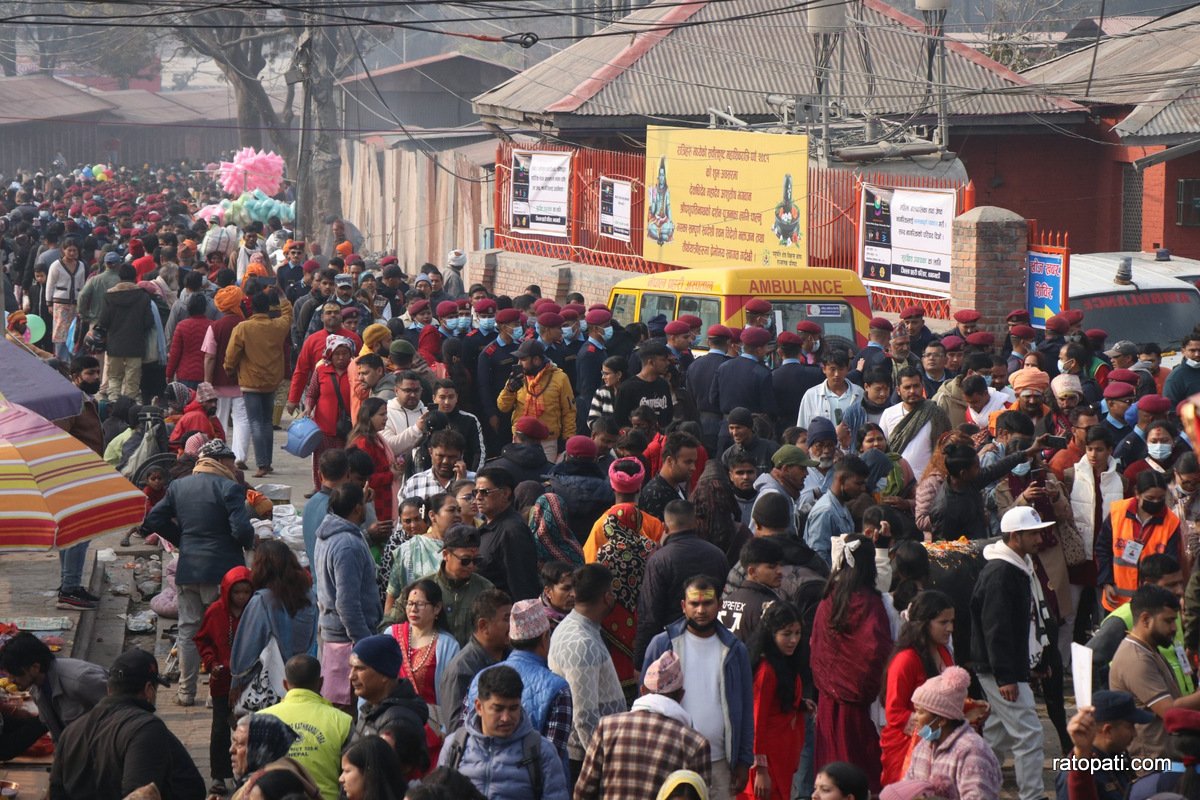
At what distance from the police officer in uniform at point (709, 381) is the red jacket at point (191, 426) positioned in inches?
138

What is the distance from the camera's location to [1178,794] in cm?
568

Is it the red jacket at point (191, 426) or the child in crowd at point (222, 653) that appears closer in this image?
the child in crowd at point (222, 653)

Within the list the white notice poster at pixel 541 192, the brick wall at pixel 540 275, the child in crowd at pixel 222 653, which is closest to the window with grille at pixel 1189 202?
the brick wall at pixel 540 275

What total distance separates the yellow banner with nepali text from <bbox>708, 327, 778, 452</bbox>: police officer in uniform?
25.9ft

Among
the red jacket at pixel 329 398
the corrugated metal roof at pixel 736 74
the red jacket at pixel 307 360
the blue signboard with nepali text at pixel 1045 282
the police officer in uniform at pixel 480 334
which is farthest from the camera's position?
the corrugated metal roof at pixel 736 74

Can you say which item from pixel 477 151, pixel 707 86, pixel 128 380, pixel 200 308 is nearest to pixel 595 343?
pixel 200 308

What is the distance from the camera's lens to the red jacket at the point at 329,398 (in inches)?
494

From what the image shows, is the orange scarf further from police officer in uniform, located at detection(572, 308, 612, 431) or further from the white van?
the white van

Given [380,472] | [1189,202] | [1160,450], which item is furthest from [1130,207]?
[380,472]

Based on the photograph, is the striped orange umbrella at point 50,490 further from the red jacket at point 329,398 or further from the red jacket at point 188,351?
the red jacket at point 188,351

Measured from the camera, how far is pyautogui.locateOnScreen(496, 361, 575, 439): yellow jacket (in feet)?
40.2

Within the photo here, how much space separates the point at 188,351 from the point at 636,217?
9.99m

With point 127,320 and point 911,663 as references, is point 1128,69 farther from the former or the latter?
point 911,663

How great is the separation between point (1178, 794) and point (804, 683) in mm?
2126
